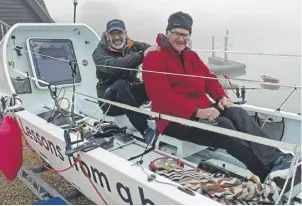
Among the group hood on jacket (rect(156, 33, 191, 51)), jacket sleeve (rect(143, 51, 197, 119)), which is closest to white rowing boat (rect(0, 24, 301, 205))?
jacket sleeve (rect(143, 51, 197, 119))

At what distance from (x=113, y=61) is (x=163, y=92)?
92cm

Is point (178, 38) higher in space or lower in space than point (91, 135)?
higher

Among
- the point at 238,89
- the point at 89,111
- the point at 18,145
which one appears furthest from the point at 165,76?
the point at 89,111

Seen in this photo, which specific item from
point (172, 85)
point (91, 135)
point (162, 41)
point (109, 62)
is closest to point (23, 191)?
point (91, 135)

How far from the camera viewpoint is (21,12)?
41.7 feet

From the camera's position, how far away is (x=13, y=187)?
3869mm

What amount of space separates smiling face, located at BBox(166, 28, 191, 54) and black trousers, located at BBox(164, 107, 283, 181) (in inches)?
24.2

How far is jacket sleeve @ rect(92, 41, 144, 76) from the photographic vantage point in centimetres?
311

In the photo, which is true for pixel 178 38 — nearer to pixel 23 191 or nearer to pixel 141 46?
pixel 141 46

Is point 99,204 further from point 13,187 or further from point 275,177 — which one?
point 13,187

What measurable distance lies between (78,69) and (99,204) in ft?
9.66

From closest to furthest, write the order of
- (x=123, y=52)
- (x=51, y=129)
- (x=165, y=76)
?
(x=165, y=76) → (x=51, y=129) → (x=123, y=52)

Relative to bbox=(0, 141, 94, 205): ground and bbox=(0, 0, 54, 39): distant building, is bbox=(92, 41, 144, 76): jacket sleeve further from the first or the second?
bbox=(0, 0, 54, 39): distant building

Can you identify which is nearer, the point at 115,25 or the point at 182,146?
the point at 182,146
